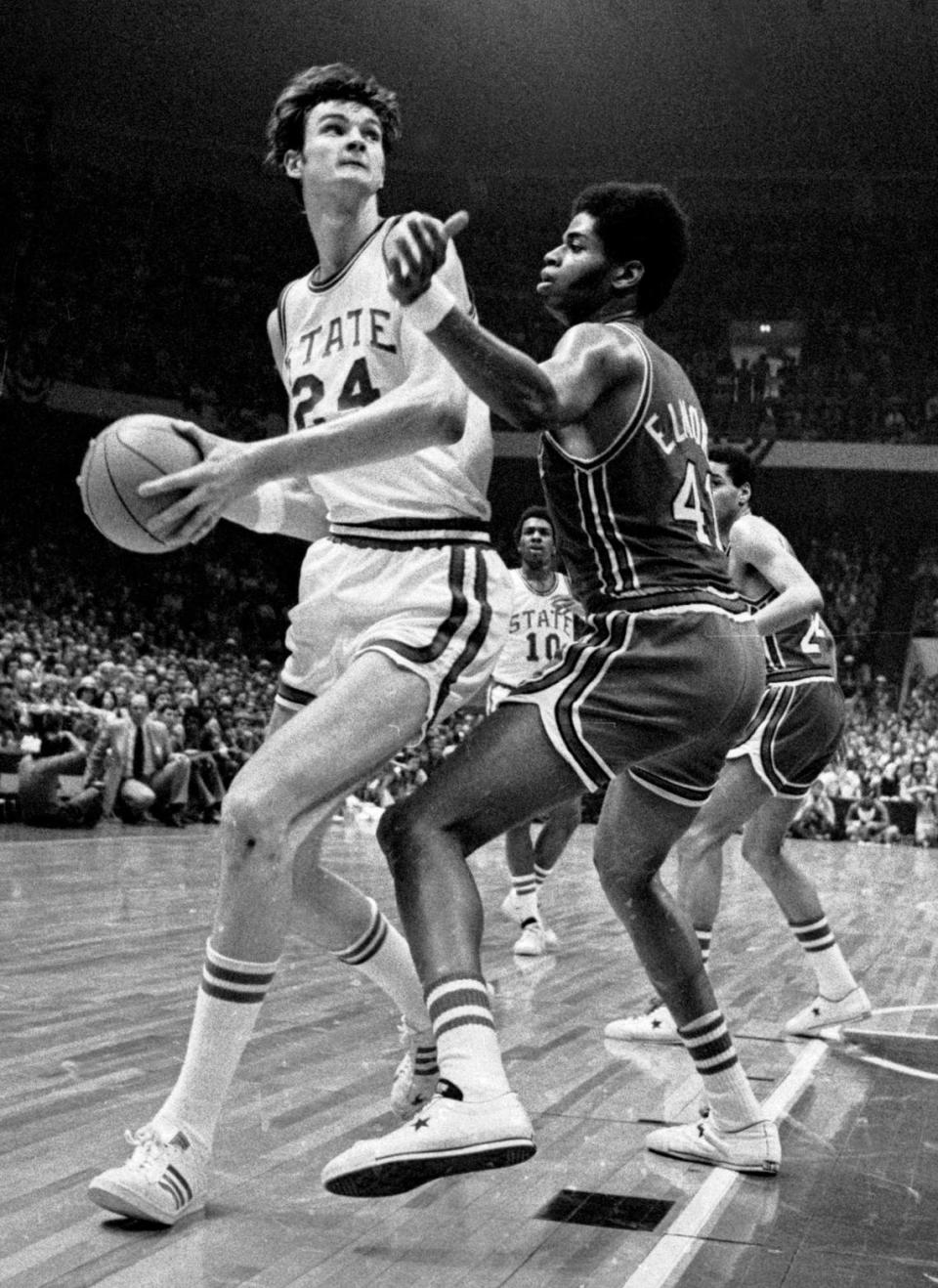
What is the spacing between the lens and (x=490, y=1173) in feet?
10.7

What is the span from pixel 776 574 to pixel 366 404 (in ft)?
7.15

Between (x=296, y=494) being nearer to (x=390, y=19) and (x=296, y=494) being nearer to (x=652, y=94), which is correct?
(x=390, y=19)

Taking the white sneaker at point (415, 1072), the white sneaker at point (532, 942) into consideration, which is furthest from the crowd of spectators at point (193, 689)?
the white sneaker at point (415, 1072)

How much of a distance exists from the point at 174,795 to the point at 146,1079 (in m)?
11.3

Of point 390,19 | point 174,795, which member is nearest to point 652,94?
point 390,19

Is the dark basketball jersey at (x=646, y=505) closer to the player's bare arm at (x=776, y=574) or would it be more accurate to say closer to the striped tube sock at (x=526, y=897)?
A: the player's bare arm at (x=776, y=574)

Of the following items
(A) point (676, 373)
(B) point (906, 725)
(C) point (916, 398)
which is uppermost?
(C) point (916, 398)

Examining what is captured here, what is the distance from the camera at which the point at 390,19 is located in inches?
995

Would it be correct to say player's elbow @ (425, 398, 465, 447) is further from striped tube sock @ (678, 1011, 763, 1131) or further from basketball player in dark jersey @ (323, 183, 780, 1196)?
striped tube sock @ (678, 1011, 763, 1131)

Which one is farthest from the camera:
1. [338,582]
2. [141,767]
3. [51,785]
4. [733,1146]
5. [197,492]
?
[141,767]

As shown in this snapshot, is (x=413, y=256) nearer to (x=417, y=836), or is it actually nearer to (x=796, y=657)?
(x=417, y=836)

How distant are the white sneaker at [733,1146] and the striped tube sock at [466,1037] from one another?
96 centimetres

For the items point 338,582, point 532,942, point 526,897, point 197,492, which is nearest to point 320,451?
point 197,492

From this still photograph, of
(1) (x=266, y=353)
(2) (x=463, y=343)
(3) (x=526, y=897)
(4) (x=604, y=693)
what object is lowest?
(3) (x=526, y=897)
